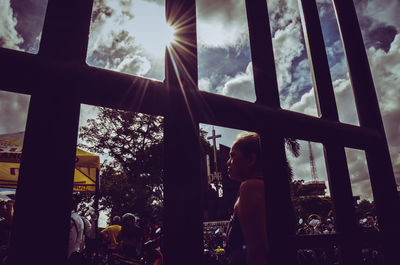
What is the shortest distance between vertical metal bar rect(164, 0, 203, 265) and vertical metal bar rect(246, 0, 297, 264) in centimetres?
22

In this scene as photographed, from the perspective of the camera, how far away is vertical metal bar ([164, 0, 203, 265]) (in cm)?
53

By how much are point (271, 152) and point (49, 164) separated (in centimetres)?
54

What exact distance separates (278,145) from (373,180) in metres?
0.53

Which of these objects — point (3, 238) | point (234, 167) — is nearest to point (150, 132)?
point (3, 238)

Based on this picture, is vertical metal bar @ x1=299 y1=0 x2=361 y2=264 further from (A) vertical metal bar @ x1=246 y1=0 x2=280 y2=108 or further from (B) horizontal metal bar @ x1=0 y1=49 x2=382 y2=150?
(A) vertical metal bar @ x1=246 y1=0 x2=280 y2=108

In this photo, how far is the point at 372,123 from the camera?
3.27 ft

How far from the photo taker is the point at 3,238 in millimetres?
6773

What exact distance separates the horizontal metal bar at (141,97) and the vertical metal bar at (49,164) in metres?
0.02

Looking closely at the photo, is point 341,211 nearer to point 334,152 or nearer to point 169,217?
point 334,152

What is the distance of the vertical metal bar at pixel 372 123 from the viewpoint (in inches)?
35.4

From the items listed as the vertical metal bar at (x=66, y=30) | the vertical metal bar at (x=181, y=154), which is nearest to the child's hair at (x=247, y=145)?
the vertical metal bar at (x=181, y=154)

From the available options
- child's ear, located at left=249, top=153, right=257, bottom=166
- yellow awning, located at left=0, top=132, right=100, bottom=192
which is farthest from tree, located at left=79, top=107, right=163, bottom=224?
child's ear, located at left=249, top=153, right=257, bottom=166

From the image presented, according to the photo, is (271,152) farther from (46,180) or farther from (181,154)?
(46,180)

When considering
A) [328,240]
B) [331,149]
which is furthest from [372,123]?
[328,240]
